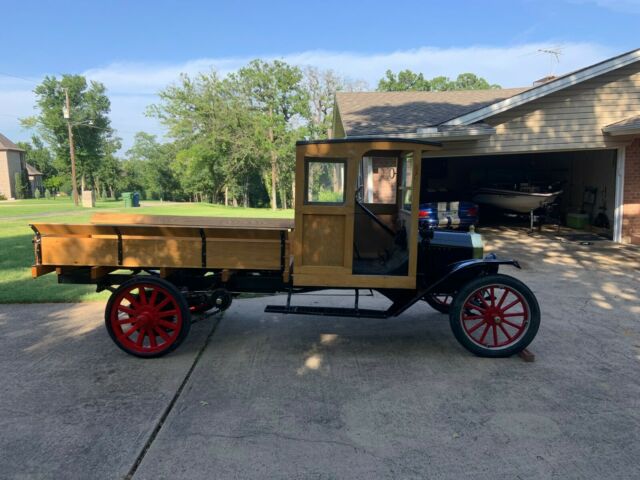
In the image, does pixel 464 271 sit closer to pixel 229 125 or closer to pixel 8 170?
pixel 229 125

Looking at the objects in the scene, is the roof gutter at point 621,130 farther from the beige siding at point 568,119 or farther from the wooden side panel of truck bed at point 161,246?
the wooden side panel of truck bed at point 161,246

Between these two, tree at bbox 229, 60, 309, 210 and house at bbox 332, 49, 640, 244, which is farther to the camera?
tree at bbox 229, 60, 309, 210

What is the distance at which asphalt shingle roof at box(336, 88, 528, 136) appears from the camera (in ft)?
35.8

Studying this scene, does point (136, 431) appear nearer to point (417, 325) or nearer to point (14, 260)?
point (417, 325)

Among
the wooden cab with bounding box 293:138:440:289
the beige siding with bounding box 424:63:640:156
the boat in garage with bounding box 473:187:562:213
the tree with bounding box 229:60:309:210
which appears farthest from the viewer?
the tree with bounding box 229:60:309:210

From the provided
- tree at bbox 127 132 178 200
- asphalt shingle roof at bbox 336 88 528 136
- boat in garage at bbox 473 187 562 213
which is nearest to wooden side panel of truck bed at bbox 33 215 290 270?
asphalt shingle roof at bbox 336 88 528 136

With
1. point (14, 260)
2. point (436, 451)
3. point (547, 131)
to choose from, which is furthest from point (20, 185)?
point (436, 451)

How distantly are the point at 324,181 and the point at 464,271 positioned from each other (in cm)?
167

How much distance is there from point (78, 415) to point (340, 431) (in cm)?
191

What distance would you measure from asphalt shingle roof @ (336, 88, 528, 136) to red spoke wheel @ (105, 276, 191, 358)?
7041 millimetres

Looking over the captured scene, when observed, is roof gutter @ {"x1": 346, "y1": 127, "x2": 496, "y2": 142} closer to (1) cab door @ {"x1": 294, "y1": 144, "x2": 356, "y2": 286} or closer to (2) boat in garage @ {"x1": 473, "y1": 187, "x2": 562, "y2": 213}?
(2) boat in garage @ {"x1": 473, "y1": 187, "x2": 562, "y2": 213}

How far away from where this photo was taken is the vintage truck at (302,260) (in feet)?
14.0

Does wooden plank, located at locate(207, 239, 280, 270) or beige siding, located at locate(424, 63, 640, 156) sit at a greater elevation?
beige siding, located at locate(424, 63, 640, 156)

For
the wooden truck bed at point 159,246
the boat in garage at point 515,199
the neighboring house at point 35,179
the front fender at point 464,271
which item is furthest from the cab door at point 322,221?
the neighboring house at point 35,179
